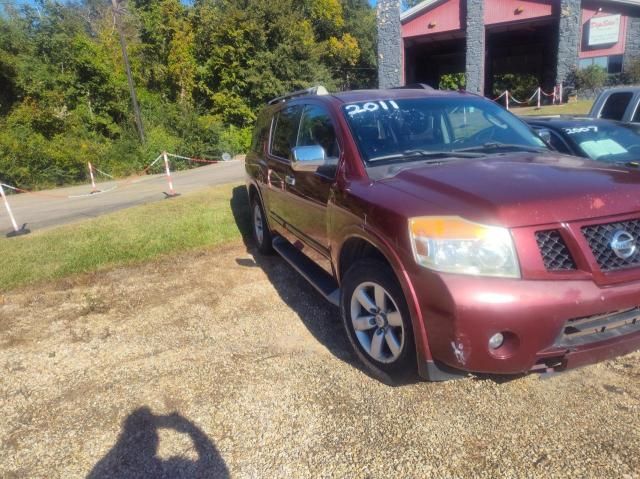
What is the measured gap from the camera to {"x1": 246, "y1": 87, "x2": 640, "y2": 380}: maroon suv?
2115 mm

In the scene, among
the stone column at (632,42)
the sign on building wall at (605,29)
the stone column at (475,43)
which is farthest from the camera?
the stone column at (475,43)

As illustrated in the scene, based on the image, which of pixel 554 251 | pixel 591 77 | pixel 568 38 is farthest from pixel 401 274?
pixel 568 38

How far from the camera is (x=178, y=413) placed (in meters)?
2.76

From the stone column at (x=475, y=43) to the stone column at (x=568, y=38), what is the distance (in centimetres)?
386

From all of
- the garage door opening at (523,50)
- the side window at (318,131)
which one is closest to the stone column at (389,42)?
the garage door opening at (523,50)

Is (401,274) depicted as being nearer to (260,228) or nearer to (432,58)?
(260,228)

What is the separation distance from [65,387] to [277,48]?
88.8ft

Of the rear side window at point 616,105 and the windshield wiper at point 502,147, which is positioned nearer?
the windshield wiper at point 502,147

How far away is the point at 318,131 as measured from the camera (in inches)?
150

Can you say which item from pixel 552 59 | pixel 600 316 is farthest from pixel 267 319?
pixel 552 59

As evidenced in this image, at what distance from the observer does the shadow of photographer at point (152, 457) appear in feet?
7.55

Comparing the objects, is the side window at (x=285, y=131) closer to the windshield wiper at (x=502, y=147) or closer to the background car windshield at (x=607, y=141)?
the windshield wiper at (x=502, y=147)

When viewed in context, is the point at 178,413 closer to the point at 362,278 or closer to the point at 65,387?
the point at 65,387

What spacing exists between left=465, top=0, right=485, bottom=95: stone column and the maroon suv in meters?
24.9
